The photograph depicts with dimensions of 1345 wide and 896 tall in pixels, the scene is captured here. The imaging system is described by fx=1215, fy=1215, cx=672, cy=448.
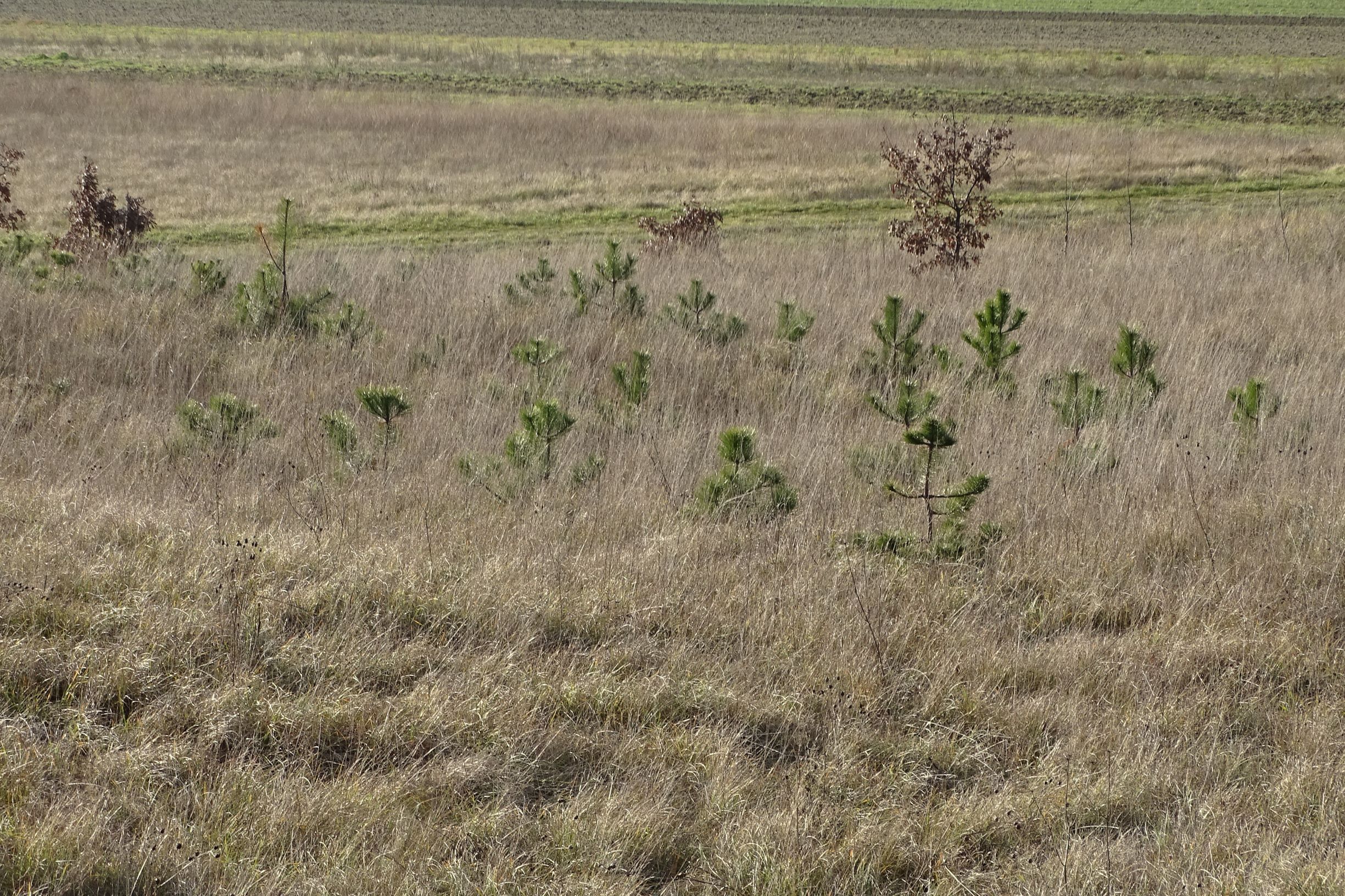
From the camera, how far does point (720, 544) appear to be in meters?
4.30

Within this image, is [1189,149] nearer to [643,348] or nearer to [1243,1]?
[643,348]

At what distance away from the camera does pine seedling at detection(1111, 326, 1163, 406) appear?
596cm

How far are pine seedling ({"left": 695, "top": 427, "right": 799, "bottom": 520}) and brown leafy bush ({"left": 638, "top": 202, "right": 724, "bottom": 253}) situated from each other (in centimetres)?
815

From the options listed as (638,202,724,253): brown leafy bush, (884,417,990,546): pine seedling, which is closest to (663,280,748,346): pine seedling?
(884,417,990,546): pine seedling

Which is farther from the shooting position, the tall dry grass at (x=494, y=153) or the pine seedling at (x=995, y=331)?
the tall dry grass at (x=494, y=153)

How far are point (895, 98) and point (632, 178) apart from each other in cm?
1425

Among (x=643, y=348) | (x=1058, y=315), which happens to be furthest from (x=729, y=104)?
(x=643, y=348)

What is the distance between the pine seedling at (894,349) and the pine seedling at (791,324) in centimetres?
47

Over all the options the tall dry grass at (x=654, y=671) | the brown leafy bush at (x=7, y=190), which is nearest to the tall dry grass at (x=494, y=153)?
the brown leafy bush at (x=7, y=190)

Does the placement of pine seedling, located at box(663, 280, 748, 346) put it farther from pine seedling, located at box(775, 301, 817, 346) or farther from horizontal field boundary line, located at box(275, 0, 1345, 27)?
horizontal field boundary line, located at box(275, 0, 1345, 27)

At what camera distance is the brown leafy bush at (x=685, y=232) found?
12.8 meters

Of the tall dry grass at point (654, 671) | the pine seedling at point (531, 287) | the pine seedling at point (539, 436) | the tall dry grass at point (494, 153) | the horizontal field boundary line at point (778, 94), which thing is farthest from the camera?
the horizontal field boundary line at point (778, 94)

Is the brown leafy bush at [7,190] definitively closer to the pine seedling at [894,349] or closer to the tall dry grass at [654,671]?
the tall dry grass at [654,671]

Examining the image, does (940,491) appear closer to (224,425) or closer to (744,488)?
(744,488)
